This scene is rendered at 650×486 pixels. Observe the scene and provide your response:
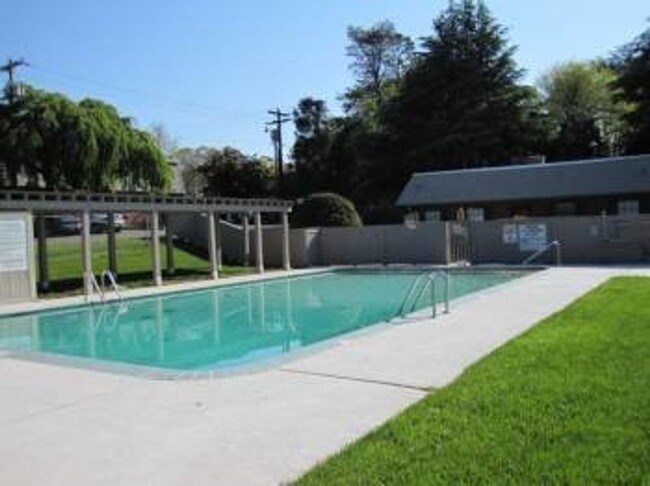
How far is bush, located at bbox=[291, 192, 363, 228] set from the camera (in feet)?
115

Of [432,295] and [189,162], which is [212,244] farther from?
[189,162]

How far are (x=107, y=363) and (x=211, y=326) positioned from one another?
21.8ft

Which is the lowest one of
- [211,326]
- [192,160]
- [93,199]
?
[211,326]

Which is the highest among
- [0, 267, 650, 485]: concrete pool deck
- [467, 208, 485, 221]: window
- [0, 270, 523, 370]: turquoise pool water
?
[467, 208, 485, 221]: window

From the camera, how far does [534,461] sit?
4.93 m

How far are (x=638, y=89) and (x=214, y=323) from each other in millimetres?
32837

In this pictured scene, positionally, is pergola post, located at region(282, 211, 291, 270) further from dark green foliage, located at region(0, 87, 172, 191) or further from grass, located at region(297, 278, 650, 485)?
grass, located at region(297, 278, 650, 485)

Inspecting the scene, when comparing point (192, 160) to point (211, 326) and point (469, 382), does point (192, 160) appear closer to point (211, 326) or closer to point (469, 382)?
point (211, 326)

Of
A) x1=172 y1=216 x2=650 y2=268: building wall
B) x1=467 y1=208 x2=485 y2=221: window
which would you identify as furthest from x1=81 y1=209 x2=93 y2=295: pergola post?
x1=467 y1=208 x2=485 y2=221: window

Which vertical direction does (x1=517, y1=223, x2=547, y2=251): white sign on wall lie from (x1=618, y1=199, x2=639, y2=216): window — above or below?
below

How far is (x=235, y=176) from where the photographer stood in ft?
193

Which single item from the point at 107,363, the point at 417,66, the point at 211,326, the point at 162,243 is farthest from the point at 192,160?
the point at 107,363

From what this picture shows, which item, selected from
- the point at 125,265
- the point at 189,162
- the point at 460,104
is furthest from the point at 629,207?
the point at 189,162

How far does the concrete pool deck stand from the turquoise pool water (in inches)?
103
